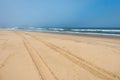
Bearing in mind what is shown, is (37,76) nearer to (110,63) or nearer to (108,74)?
(108,74)

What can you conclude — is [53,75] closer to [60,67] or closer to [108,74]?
[60,67]

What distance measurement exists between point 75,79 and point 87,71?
0.82m

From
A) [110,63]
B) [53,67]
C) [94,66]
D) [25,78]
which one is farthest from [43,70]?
[110,63]

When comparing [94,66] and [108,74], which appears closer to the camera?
[108,74]

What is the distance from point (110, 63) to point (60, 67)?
70.8 inches

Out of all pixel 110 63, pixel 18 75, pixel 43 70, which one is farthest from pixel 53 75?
pixel 110 63

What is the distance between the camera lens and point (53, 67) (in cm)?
569

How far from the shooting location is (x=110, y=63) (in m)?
6.15

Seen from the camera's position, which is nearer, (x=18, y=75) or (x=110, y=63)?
(x=18, y=75)

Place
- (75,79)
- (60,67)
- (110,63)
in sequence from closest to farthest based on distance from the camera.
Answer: (75,79) < (60,67) < (110,63)

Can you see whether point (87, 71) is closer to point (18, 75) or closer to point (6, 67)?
point (18, 75)

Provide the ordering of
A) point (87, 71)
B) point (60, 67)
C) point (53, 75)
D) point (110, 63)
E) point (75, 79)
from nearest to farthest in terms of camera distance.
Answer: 1. point (75, 79)
2. point (53, 75)
3. point (87, 71)
4. point (60, 67)
5. point (110, 63)

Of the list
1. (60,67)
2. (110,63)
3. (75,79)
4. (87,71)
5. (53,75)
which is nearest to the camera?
(75,79)

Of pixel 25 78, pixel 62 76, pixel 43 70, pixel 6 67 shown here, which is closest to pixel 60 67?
pixel 43 70
